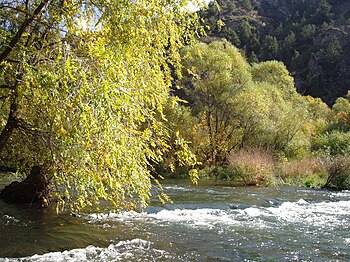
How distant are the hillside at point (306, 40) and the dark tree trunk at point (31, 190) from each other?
243 ft

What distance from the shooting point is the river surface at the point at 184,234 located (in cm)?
833

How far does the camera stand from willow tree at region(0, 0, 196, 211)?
5992 millimetres

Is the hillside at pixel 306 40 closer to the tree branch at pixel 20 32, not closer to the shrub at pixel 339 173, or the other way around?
the shrub at pixel 339 173

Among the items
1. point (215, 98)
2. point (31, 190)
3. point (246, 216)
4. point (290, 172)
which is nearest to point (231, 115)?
point (215, 98)

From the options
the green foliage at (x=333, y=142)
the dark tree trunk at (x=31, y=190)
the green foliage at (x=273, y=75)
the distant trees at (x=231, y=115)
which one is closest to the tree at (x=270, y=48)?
the green foliage at (x=273, y=75)

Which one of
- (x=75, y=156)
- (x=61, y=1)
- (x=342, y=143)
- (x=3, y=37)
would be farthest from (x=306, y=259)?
(x=342, y=143)

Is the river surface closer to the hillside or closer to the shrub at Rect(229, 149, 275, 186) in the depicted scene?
the shrub at Rect(229, 149, 275, 186)

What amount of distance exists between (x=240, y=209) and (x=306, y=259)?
21.0ft

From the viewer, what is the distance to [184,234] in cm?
1039

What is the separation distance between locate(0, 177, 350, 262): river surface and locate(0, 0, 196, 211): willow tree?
1.43 m

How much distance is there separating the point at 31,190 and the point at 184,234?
19.6 ft

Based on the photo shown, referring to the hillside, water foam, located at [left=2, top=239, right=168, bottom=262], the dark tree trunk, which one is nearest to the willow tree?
water foam, located at [left=2, top=239, right=168, bottom=262]

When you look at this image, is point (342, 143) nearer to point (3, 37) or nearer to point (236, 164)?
point (236, 164)

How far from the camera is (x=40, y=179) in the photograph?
12.6 metres
